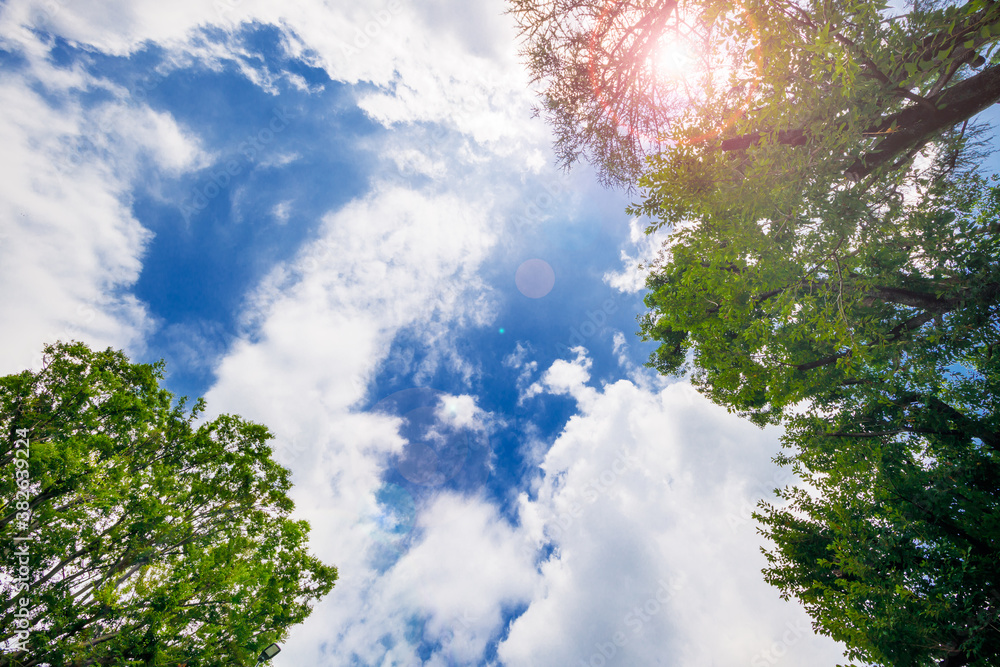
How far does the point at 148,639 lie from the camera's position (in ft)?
25.6

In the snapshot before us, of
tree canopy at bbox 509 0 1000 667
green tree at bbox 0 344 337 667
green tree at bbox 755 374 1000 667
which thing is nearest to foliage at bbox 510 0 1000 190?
tree canopy at bbox 509 0 1000 667

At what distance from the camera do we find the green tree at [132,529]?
762 centimetres

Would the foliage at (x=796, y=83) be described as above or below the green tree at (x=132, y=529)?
above

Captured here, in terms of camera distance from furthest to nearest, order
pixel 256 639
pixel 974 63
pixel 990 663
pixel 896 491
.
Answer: pixel 256 639, pixel 896 491, pixel 990 663, pixel 974 63

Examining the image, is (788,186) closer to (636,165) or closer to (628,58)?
(636,165)

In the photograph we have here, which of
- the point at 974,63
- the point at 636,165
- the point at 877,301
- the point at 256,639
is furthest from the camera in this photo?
the point at 256,639

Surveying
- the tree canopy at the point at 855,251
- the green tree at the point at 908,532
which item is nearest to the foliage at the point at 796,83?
the tree canopy at the point at 855,251

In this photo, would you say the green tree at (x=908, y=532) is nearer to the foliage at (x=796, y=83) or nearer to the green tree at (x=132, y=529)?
the foliage at (x=796, y=83)

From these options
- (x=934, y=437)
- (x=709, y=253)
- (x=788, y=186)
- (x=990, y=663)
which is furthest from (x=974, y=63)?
(x=990, y=663)

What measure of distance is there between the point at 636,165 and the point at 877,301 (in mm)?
5969

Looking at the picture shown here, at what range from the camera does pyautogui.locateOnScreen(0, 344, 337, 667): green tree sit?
7621mm

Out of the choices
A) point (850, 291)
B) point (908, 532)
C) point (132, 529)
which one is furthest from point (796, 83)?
point (132, 529)

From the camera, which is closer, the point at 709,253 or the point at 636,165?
the point at 709,253

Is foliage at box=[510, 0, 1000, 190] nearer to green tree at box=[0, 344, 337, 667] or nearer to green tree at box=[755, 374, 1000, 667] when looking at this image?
green tree at box=[755, 374, 1000, 667]
